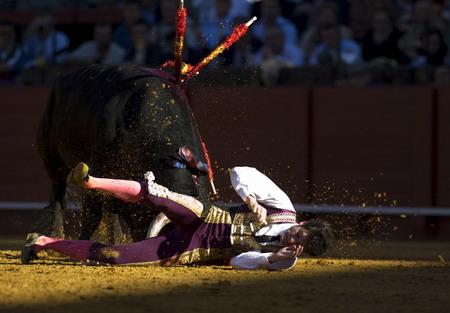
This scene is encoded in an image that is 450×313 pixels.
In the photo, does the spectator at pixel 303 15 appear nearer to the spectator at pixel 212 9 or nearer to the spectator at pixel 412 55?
the spectator at pixel 212 9

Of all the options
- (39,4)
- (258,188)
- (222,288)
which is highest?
(39,4)

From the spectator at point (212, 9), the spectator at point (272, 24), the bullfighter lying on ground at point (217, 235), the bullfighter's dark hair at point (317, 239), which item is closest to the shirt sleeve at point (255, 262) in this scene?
the bullfighter lying on ground at point (217, 235)

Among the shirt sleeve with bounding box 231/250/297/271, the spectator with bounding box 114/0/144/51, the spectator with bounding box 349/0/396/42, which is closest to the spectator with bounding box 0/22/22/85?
the spectator with bounding box 114/0/144/51

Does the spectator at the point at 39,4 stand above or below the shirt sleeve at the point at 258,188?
above

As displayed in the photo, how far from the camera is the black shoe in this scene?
4738mm

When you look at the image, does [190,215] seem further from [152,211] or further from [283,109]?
[283,109]

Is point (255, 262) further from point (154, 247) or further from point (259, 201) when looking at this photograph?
point (154, 247)

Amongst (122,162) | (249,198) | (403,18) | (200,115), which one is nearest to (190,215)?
(249,198)

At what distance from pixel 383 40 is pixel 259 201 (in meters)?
3.81

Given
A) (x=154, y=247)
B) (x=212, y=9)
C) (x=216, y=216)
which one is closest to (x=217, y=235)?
(x=216, y=216)

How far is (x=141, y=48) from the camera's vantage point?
8.64 meters

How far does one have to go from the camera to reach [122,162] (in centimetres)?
532

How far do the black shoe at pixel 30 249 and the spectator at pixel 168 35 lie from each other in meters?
3.41

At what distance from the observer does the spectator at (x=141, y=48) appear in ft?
27.9
